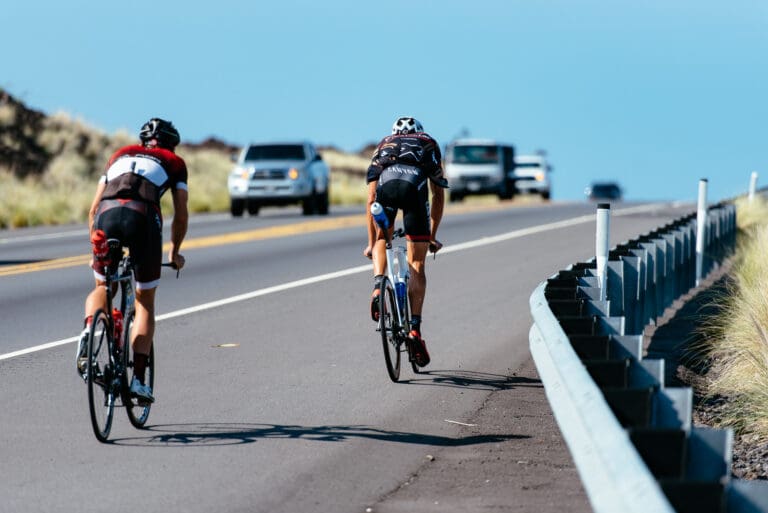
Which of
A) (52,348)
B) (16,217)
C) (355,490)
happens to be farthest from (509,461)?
(16,217)

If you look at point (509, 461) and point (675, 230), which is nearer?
point (509, 461)

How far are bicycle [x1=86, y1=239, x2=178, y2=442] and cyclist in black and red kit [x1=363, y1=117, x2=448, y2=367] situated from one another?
7.56 ft

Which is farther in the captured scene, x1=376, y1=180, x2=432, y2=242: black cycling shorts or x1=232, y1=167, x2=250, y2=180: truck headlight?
x1=232, y1=167, x2=250, y2=180: truck headlight

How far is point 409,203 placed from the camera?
1038 cm

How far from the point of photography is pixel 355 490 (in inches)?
274

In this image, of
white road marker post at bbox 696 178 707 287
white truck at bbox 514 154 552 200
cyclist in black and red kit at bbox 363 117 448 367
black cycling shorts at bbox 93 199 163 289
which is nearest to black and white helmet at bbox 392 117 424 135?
cyclist in black and red kit at bbox 363 117 448 367

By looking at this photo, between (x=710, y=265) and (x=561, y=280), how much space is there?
395 inches

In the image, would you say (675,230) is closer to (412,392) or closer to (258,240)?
(412,392)

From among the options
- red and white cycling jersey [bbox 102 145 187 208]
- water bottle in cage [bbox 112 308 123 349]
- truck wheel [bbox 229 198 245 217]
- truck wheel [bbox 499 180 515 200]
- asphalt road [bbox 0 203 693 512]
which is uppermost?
red and white cycling jersey [bbox 102 145 187 208]

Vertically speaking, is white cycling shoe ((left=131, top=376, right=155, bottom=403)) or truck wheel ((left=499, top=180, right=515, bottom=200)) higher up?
white cycling shoe ((left=131, top=376, right=155, bottom=403))

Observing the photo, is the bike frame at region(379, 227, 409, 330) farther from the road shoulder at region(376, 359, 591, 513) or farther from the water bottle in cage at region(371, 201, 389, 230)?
the road shoulder at region(376, 359, 591, 513)

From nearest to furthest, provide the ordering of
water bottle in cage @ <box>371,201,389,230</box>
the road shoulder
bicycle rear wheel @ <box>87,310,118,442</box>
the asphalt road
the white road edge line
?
the road shoulder, the asphalt road, bicycle rear wheel @ <box>87,310,118,442</box>, water bottle in cage @ <box>371,201,389,230</box>, the white road edge line

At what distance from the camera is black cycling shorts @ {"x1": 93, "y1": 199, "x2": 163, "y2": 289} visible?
8148mm

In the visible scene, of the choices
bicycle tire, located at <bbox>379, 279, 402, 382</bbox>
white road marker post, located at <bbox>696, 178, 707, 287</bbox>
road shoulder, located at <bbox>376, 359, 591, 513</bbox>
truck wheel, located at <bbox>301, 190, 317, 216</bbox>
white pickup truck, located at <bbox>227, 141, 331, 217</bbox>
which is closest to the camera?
road shoulder, located at <bbox>376, 359, 591, 513</bbox>
